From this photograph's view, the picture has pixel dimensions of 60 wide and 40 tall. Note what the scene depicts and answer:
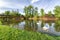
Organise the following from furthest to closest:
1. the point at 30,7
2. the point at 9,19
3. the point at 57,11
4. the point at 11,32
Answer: the point at 30,7 < the point at 57,11 < the point at 9,19 < the point at 11,32

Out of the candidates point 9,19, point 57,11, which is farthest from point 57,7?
point 9,19

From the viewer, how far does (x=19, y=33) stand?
25.4ft

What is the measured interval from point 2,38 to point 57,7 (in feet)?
117

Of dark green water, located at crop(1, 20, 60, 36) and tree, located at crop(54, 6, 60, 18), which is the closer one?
dark green water, located at crop(1, 20, 60, 36)

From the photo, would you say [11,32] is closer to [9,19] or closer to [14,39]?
[14,39]

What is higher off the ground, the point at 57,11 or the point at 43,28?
the point at 57,11

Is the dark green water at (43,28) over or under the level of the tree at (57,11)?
under

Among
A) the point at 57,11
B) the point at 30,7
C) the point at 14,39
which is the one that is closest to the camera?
the point at 14,39

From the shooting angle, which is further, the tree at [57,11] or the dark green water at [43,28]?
the tree at [57,11]

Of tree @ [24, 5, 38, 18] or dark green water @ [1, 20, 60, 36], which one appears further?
tree @ [24, 5, 38, 18]

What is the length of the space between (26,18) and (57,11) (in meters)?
7.92

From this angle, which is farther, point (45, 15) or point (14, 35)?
point (45, 15)

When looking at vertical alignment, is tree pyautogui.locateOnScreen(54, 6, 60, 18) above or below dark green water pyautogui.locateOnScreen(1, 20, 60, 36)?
above

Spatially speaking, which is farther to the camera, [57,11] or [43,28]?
[57,11]
